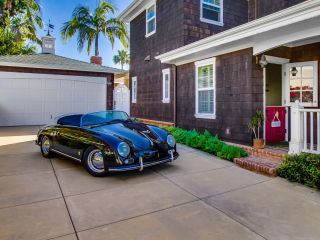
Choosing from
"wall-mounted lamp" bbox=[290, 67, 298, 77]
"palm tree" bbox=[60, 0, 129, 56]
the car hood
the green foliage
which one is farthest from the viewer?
the green foliage

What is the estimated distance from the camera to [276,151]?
489 centimetres

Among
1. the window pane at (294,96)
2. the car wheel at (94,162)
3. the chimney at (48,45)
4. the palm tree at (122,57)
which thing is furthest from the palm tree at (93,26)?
the palm tree at (122,57)

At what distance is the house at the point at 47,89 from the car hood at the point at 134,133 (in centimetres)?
758

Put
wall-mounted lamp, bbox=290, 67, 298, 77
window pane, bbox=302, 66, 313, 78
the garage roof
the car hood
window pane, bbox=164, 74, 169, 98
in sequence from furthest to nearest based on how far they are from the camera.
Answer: the garage roof
window pane, bbox=164, 74, 169, 98
wall-mounted lamp, bbox=290, 67, 298, 77
window pane, bbox=302, 66, 313, 78
the car hood

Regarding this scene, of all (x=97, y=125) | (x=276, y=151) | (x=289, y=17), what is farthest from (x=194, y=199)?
(x=289, y=17)

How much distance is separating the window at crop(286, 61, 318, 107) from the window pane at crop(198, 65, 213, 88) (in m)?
1.96

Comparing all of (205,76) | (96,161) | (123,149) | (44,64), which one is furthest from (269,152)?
(44,64)

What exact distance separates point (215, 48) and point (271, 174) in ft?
11.5

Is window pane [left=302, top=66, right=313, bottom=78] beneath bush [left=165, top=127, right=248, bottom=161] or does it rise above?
above

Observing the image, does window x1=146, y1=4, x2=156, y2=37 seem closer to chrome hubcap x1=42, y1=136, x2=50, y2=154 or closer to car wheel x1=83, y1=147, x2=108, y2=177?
chrome hubcap x1=42, y1=136, x2=50, y2=154

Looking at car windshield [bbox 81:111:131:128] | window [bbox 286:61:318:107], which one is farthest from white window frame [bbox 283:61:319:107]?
car windshield [bbox 81:111:131:128]

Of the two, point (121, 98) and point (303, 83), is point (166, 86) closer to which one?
point (121, 98)

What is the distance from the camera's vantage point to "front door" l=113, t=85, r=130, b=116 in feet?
39.7

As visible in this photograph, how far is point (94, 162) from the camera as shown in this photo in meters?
3.94
